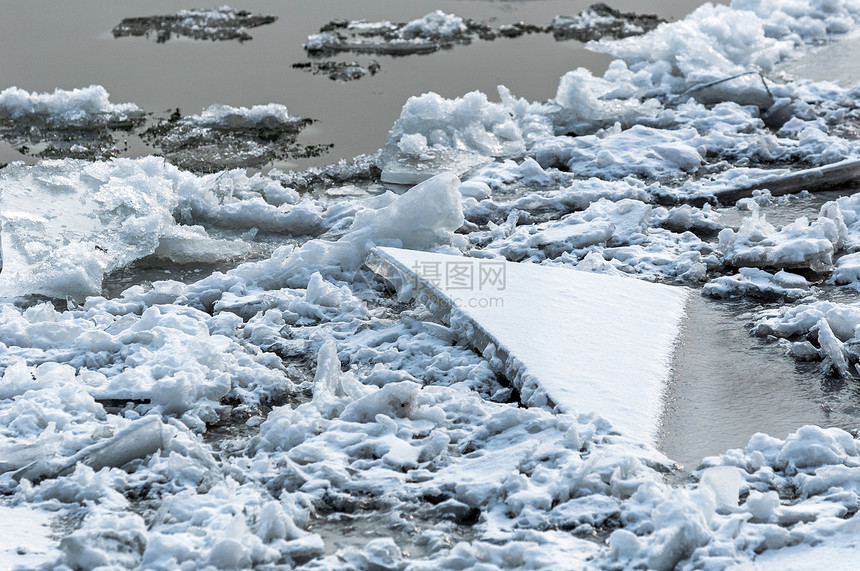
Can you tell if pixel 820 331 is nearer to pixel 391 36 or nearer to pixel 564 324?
pixel 564 324

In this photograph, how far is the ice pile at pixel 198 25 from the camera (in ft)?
32.1

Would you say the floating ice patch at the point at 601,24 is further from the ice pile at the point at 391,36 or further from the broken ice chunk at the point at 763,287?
the broken ice chunk at the point at 763,287

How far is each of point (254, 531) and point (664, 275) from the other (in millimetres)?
2811

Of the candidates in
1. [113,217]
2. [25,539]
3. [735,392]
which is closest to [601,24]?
[113,217]

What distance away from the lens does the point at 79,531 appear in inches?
113

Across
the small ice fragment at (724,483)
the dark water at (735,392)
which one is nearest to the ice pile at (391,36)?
the dark water at (735,392)

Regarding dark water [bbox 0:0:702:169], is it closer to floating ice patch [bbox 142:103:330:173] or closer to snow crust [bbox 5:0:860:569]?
floating ice patch [bbox 142:103:330:173]

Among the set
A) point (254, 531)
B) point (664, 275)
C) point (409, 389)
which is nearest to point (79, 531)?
point (254, 531)

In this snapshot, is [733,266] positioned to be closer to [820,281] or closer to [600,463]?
[820,281]

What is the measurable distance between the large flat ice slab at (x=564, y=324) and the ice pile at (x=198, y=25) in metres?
6.00

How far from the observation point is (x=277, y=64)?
9039 millimetres

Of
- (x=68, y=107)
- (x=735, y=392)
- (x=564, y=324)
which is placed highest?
(x=68, y=107)

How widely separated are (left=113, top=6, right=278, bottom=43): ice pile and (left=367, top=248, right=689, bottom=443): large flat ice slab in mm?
6005

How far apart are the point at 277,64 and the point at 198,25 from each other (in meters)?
1.54
